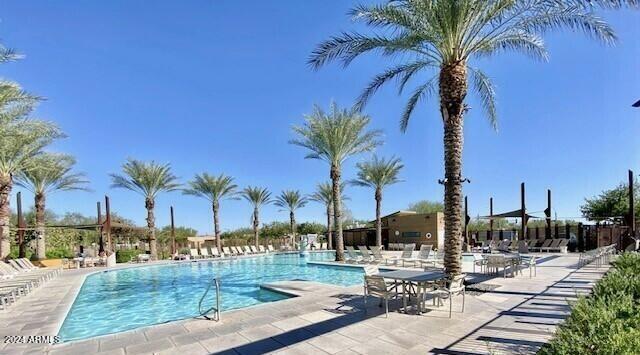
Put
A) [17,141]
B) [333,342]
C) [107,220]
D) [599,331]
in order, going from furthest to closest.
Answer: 1. [107,220]
2. [17,141]
3. [333,342]
4. [599,331]

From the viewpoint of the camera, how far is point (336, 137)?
22.4 metres

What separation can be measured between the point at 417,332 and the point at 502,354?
152cm

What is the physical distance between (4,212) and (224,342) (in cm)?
2127

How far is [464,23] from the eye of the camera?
9.48 metres

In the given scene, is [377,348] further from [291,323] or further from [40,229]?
[40,229]

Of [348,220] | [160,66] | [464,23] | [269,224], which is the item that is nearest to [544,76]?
[464,23]

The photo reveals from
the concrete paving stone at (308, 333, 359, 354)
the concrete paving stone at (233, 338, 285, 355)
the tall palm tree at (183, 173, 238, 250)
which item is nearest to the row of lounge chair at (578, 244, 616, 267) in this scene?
the concrete paving stone at (308, 333, 359, 354)

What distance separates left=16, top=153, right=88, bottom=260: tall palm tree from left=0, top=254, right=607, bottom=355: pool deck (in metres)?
16.8

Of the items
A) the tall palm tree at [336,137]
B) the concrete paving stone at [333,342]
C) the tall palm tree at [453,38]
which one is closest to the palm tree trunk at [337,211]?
the tall palm tree at [336,137]

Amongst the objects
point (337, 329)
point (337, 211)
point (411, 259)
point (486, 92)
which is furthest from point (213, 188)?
point (337, 329)

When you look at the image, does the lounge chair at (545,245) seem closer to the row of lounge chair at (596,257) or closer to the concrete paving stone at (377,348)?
the row of lounge chair at (596,257)

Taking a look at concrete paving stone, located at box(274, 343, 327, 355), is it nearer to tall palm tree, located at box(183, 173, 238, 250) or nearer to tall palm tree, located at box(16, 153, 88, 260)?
tall palm tree, located at box(16, 153, 88, 260)

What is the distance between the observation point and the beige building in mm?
33500

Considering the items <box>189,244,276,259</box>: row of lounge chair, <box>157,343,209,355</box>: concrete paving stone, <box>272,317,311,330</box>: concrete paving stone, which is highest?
<box>157,343,209,355</box>: concrete paving stone
